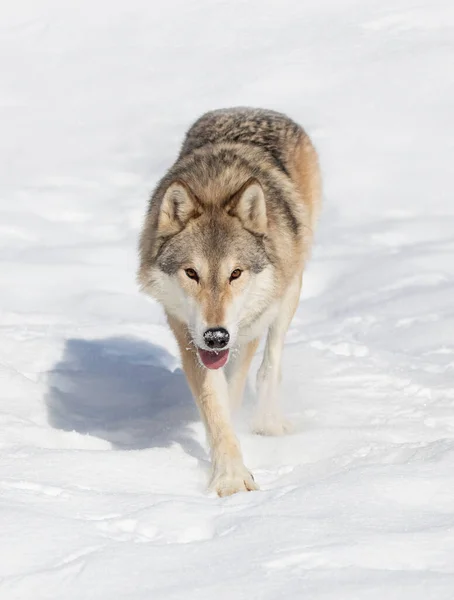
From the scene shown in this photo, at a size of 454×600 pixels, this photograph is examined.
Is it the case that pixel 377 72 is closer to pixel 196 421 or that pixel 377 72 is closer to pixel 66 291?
pixel 66 291

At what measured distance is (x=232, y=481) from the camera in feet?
13.7

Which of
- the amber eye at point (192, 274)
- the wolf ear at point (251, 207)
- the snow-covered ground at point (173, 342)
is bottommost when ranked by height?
the snow-covered ground at point (173, 342)

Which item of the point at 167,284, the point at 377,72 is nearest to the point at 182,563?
the point at 167,284

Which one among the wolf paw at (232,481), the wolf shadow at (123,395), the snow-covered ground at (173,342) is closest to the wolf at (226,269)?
the wolf paw at (232,481)

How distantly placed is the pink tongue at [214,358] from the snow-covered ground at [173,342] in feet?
1.62

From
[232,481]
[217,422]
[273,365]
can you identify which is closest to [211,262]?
[217,422]

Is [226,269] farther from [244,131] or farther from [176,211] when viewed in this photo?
[244,131]

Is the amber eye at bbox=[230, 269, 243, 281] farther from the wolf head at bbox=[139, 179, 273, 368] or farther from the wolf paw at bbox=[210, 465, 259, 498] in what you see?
the wolf paw at bbox=[210, 465, 259, 498]

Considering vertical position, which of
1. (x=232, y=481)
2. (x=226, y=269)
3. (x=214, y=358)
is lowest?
(x=232, y=481)

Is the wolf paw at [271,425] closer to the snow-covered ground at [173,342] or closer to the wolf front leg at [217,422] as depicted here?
the snow-covered ground at [173,342]

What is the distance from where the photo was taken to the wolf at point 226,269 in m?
4.62

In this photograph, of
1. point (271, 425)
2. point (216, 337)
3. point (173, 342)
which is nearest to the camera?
point (216, 337)

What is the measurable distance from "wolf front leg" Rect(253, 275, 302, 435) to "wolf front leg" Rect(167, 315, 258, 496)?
76 centimetres

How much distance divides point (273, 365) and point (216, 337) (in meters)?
1.73
